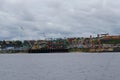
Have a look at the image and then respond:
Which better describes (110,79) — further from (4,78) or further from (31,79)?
(4,78)

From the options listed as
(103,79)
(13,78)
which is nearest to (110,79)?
(103,79)

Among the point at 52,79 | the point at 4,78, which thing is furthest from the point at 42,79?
the point at 4,78

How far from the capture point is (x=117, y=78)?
75312mm

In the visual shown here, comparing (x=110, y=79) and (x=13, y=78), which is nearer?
(x=110, y=79)

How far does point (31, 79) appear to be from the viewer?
76.9 metres

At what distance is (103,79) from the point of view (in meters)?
74.2

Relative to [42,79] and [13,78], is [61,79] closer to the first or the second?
[42,79]

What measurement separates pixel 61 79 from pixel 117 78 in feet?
33.1

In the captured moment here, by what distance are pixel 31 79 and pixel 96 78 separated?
1191 cm

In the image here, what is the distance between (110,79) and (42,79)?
12.4m

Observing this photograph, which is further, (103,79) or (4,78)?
(4,78)

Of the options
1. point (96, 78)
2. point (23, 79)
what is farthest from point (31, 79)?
point (96, 78)

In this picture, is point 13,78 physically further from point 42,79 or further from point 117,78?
point 117,78

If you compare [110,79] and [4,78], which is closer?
[110,79]
